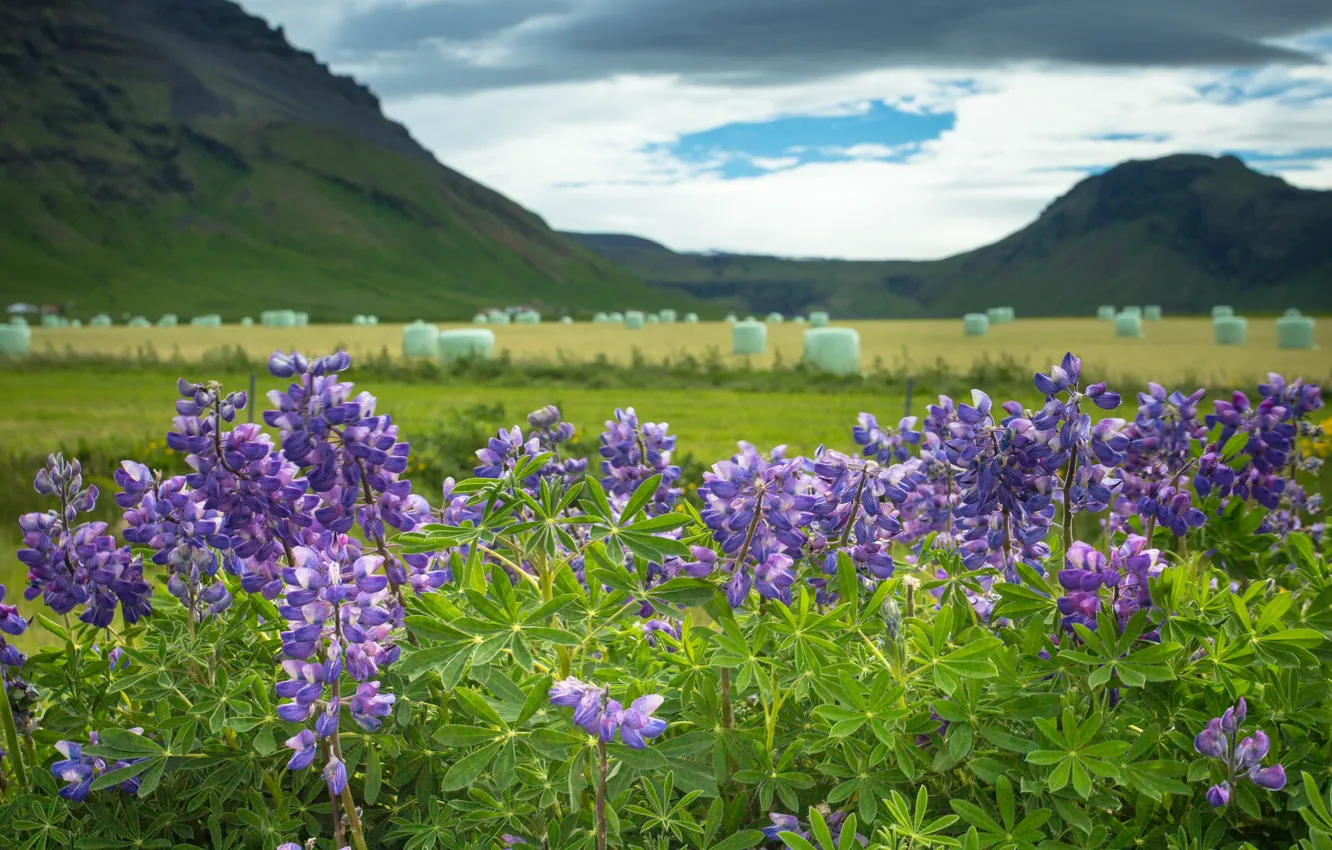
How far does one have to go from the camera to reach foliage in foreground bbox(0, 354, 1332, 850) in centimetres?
219

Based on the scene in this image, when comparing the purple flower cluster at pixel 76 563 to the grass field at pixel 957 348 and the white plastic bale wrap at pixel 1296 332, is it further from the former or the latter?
the white plastic bale wrap at pixel 1296 332

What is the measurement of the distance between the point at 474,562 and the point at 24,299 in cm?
18530

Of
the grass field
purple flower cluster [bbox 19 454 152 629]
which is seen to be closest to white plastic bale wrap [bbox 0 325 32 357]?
the grass field

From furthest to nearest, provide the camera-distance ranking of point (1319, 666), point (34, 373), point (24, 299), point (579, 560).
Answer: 1. point (24, 299)
2. point (34, 373)
3. point (579, 560)
4. point (1319, 666)

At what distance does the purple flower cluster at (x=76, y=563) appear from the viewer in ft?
9.48

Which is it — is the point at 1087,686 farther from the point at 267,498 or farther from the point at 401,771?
the point at 267,498

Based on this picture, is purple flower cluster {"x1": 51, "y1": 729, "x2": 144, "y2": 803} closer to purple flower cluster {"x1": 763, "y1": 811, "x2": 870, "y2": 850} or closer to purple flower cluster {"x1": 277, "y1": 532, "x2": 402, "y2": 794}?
purple flower cluster {"x1": 277, "y1": 532, "x2": 402, "y2": 794}

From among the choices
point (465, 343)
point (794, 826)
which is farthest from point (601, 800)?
point (465, 343)

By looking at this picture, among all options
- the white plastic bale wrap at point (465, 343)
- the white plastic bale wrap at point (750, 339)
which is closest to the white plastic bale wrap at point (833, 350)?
the white plastic bale wrap at point (750, 339)

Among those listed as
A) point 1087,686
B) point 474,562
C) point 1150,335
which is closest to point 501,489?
point 474,562

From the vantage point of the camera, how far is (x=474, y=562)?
2414mm

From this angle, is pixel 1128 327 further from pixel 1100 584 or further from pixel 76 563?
pixel 76 563

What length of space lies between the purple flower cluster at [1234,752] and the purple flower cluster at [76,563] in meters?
2.73

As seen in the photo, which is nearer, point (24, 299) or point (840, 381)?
point (840, 381)
